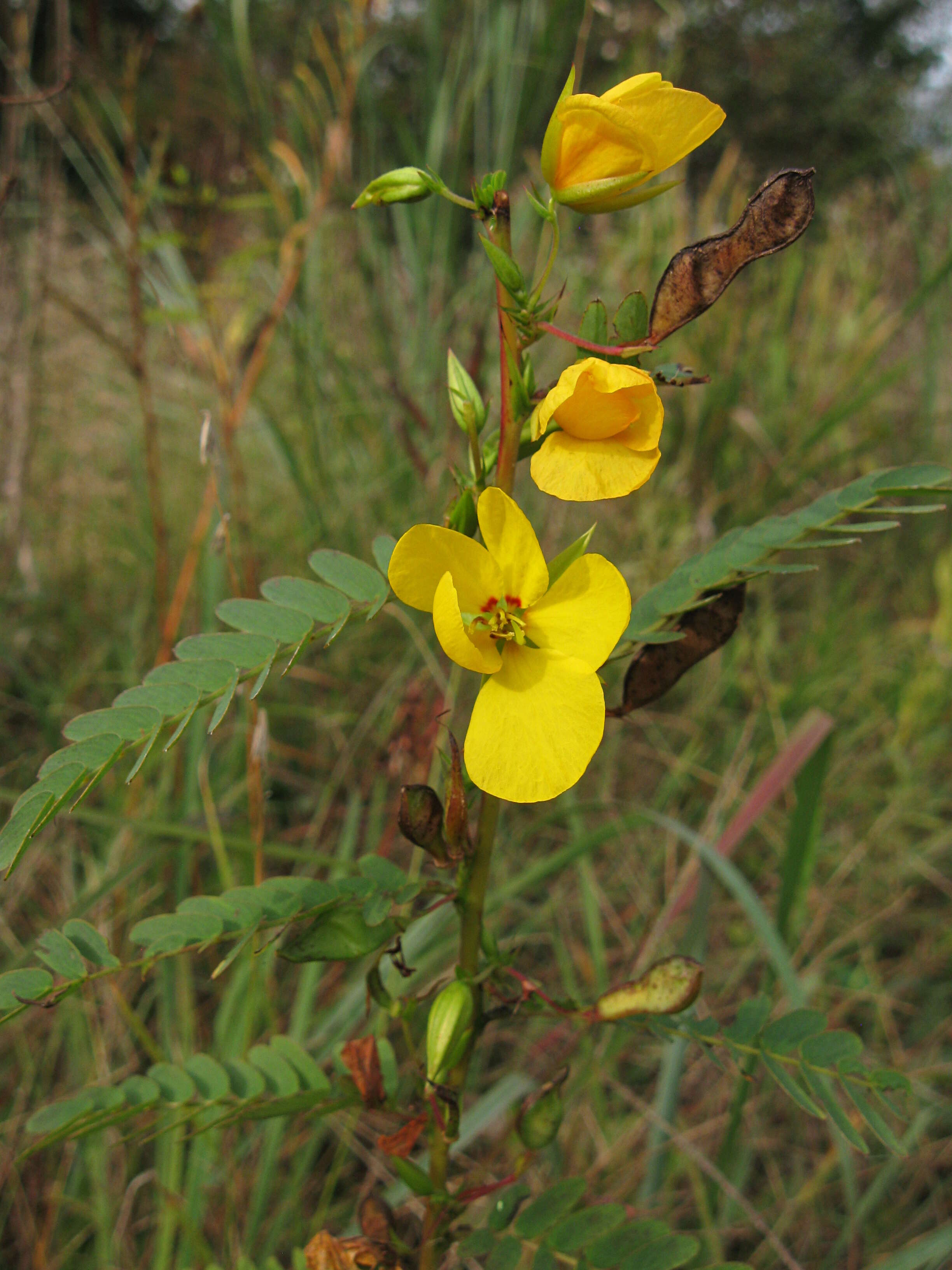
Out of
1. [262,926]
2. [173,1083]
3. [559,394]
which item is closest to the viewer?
[559,394]

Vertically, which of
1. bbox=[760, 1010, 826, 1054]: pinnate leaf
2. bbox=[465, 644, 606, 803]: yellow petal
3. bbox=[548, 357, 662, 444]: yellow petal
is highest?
bbox=[548, 357, 662, 444]: yellow petal

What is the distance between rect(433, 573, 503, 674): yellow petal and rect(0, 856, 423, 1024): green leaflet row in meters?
0.21

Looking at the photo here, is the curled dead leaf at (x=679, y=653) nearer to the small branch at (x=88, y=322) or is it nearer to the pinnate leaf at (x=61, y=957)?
the pinnate leaf at (x=61, y=957)

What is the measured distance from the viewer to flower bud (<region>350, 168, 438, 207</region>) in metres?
0.59

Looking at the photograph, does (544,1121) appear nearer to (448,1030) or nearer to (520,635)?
(448,1030)

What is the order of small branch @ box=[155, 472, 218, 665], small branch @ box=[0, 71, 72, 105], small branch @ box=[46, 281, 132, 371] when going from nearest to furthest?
small branch @ box=[0, 71, 72, 105]
small branch @ box=[46, 281, 132, 371]
small branch @ box=[155, 472, 218, 665]

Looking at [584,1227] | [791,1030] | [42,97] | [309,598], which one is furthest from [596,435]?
[42,97]

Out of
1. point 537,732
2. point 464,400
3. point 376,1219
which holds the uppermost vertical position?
point 464,400

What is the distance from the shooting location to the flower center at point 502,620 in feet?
1.90

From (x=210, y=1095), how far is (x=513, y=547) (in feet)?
1.85

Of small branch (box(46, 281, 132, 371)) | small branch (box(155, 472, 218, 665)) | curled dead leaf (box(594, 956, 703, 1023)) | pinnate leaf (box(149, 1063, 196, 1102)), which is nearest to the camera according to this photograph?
curled dead leaf (box(594, 956, 703, 1023))

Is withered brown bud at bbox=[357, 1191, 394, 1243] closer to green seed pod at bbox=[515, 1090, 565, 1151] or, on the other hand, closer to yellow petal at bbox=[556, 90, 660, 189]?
green seed pod at bbox=[515, 1090, 565, 1151]

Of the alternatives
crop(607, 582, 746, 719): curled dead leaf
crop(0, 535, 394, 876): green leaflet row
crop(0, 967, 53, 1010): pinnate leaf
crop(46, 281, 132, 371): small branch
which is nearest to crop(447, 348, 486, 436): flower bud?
crop(0, 535, 394, 876): green leaflet row

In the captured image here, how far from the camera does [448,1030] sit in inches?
23.6
